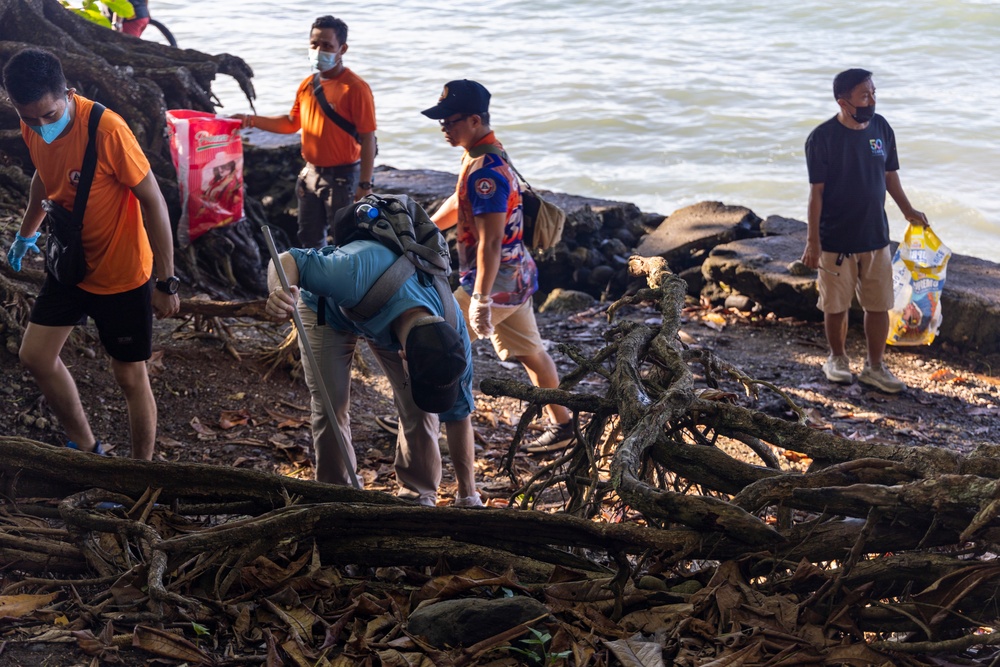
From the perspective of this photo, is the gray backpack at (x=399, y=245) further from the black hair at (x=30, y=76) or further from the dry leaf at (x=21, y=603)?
the dry leaf at (x=21, y=603)

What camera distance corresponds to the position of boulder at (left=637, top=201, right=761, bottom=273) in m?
9.46

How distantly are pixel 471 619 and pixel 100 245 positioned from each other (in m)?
2.53

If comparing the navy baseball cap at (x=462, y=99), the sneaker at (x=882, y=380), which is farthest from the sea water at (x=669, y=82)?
the navy baseball cap at (x=462, y=99)

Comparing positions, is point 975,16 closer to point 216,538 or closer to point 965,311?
point 965,311

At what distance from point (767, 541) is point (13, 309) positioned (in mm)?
4483

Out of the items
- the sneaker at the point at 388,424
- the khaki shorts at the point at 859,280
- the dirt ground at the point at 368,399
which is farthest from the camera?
the khaki shorts at the point at 859,280

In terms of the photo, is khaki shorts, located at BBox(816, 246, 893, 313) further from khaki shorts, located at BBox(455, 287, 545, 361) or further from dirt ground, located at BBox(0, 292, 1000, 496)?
khaki shorts, located at BBox(455, 287, 545, 361)

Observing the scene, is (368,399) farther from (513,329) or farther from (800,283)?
(800,283)

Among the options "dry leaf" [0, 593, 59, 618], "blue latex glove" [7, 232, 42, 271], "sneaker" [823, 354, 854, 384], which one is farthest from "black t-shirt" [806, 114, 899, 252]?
"dry leaf" [0, 593, 59, 618]

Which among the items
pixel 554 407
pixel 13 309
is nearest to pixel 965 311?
pixel 554 407

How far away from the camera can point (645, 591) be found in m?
2.98

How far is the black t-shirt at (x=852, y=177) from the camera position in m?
6.57

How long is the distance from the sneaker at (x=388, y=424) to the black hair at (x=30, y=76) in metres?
2.71

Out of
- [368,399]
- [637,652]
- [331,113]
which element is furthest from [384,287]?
[331,113]
